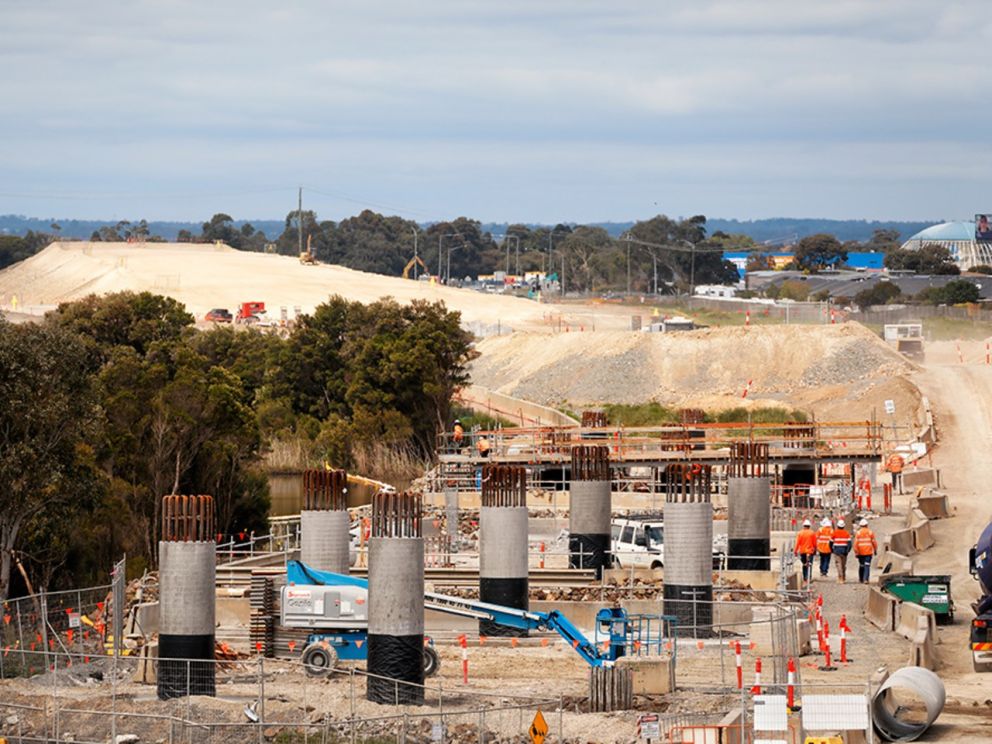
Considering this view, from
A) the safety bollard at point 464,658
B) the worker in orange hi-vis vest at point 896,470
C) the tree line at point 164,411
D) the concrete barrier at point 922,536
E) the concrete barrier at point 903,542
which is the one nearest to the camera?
the safety bollard at point 464,658

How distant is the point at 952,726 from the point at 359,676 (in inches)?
362

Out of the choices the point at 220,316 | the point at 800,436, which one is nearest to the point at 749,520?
the point at 800,436

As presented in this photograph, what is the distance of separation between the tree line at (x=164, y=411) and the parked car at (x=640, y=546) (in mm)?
12106

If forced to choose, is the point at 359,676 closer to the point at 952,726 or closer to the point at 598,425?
the point at 952,726

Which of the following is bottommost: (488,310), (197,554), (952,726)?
(952,726)

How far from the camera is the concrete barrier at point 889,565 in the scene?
4231cm

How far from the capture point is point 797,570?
4500cm

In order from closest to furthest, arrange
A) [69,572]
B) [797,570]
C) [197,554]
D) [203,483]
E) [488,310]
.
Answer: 1. [197,554]
2. [797,570]
3. [69,572]
4. [203,483]
5. [488,310]

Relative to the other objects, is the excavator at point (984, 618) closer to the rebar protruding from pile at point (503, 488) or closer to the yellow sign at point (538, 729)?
the rebar protruding from pile at point (503, 488)

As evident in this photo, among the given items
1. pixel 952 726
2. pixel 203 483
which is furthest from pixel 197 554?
pixel 203 483

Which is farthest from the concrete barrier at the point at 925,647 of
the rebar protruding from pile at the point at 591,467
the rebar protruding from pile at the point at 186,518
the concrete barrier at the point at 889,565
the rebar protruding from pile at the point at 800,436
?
the rebar protruding from pile at the point at 800,436

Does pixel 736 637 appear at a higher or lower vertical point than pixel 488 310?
lower

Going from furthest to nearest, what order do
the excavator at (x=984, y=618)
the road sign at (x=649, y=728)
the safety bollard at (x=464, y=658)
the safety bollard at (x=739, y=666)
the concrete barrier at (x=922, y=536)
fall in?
1. the concrete barrier at (x=922, y=536)
2. the excavator at (x=984, y=618)
3. the safety bollard at (x=464, y=658)
4. the safety bollard at (x=739, y=666)
5. the road sign at (x=649, y=728)

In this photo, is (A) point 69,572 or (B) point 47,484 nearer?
(B) point 47,484
